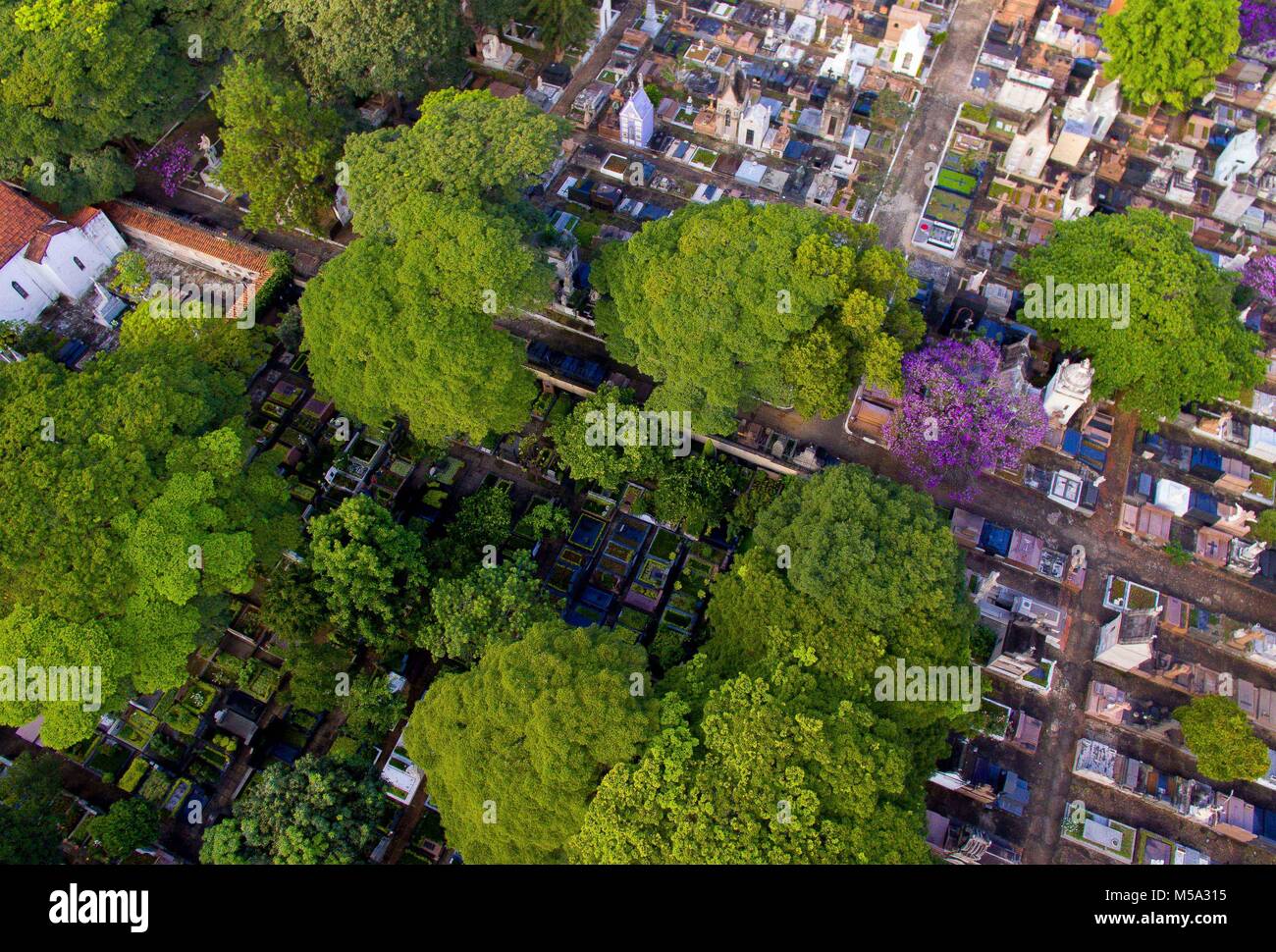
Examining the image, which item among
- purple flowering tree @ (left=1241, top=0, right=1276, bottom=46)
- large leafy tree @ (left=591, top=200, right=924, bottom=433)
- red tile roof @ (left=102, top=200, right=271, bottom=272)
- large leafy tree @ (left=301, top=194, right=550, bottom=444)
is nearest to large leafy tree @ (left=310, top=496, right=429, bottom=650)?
large leafy tree @ (left=301, top=194, right=550, bottom=444)

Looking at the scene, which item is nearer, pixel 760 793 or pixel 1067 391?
pixel 760 793

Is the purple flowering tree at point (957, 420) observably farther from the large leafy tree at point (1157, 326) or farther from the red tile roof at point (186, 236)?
the red tile roof at point (186, 236)

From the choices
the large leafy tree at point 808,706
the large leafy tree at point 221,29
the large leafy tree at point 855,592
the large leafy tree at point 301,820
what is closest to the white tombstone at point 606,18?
the large leafy tree at point 221,29

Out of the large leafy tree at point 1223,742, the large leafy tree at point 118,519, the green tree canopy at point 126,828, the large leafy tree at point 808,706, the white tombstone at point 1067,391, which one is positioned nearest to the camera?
the large leafy tree at point 808,706

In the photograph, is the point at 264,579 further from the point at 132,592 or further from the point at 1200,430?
the point at 1200,430

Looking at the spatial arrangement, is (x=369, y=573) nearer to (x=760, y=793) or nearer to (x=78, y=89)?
(x=760, y=793)

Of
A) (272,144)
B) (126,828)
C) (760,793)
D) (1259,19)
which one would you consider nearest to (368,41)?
(272,144)

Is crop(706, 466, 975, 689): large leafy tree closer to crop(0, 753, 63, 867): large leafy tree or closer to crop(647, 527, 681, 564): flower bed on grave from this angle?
crop(647, 527, 681, 564): flower bed on grave
